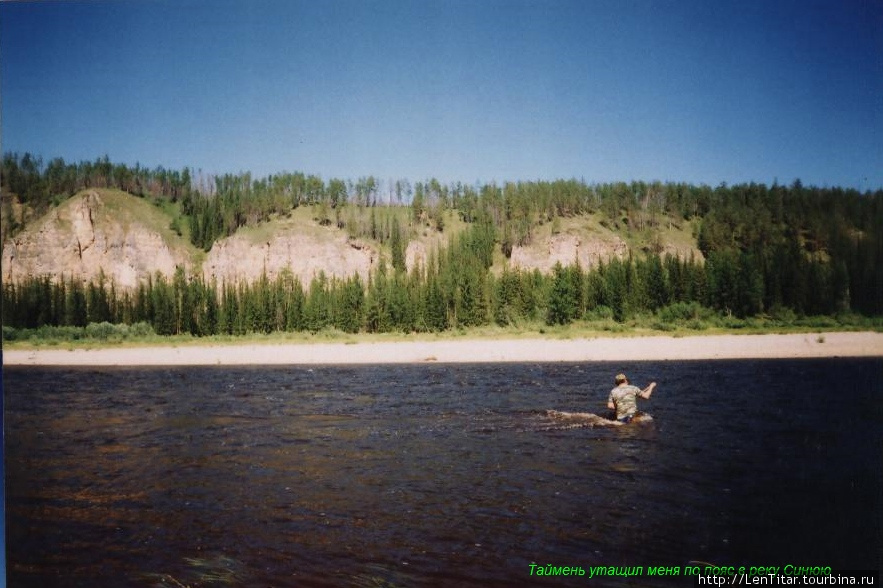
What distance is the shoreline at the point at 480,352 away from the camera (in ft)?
99.5

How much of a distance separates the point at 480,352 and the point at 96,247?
59704 millimetres

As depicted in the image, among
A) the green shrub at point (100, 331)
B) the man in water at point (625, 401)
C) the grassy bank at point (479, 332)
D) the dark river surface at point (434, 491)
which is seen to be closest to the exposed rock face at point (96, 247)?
the green shrub at point (100, 331)

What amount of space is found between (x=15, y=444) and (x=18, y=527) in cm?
490

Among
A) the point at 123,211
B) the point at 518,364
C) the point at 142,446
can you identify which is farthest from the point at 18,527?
the point at 123,211

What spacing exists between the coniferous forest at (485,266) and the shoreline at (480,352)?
246cm

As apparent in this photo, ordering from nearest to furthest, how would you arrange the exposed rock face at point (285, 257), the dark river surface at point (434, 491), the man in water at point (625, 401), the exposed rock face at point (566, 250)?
the dark river surface at point (434, 491)
the man in water at point (625, 401)
the exposed rock face at point (285, 257)
the exposed rock face at point (566, 250)

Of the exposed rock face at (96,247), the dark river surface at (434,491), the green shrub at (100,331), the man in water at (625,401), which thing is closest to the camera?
the dark river surface at (434,491)

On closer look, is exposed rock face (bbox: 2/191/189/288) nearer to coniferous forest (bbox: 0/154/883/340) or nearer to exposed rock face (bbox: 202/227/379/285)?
coniferous forest (bbox: 0/154/883/340)

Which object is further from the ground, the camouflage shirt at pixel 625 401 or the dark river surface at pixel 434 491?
the camouflage shirt at pixel 625 401

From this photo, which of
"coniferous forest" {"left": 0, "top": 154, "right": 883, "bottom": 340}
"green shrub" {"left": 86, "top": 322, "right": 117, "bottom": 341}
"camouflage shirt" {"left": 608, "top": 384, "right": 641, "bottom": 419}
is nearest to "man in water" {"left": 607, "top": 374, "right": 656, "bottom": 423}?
"camouflage shirt" {"left": 608, "top": 384, "right": 641, "bottom": 419}

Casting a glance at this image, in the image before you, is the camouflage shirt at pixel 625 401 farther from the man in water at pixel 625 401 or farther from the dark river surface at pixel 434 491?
the dark river surface at pixel 434 491

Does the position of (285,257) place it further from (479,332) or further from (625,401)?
(625,401)

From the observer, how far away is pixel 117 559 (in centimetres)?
654

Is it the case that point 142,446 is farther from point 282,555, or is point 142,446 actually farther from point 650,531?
point 650,531
